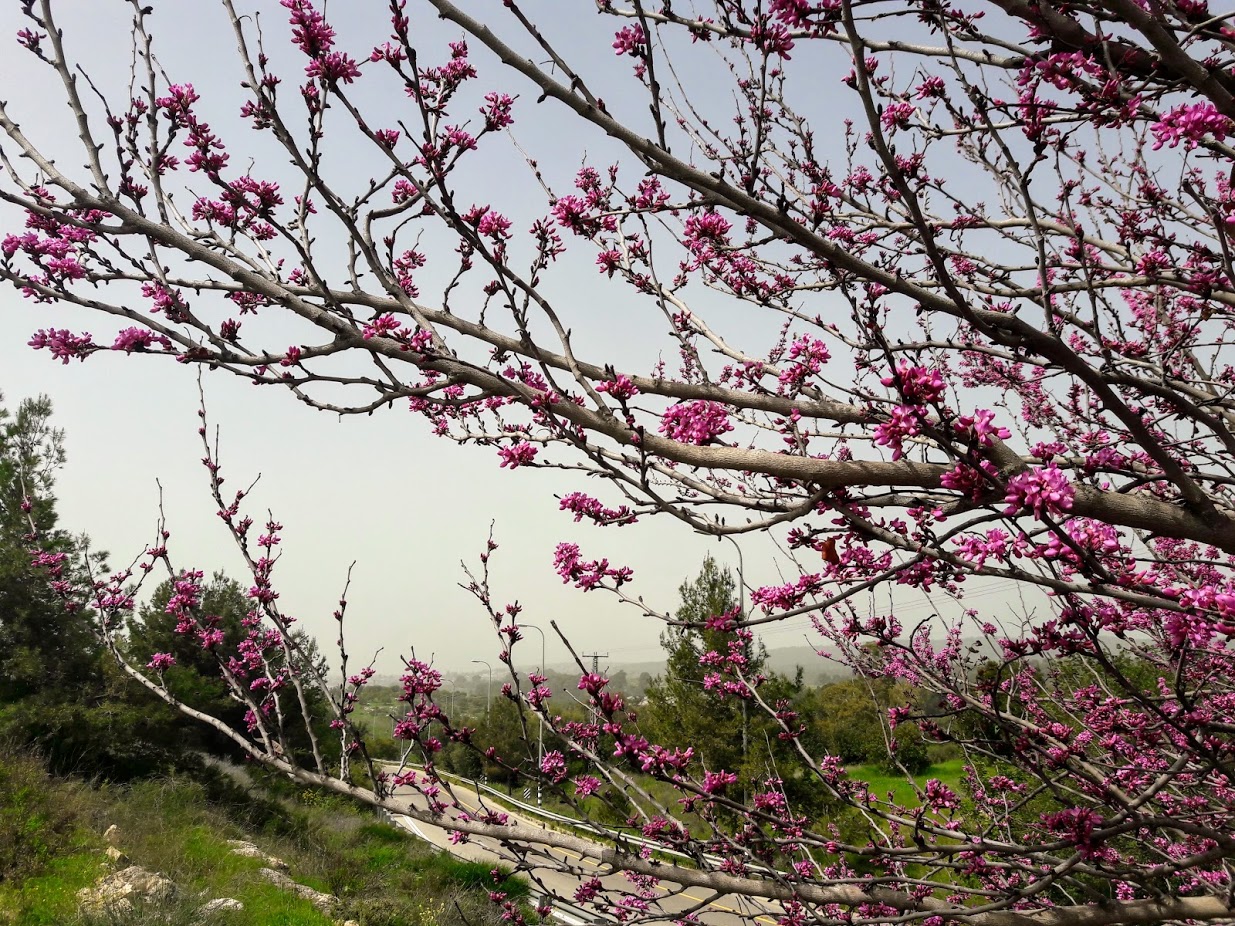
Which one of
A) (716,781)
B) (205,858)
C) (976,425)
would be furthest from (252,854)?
(976,425)

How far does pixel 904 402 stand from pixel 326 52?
248 centimetres

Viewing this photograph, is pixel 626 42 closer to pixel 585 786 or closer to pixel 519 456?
pixel 519 456

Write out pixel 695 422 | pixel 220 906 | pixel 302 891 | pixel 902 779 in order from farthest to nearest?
1. pixel 902 779
2. pixel 302 891
3. pixel 220 906
4. pixel 695 422

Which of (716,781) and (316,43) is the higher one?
(316,43)

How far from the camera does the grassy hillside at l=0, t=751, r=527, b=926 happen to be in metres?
10.2

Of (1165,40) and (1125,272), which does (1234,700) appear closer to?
(1125,272)

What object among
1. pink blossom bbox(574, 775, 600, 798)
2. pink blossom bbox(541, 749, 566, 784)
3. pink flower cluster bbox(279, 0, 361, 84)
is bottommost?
pink blossom bbox(574, 775, 600, 798)

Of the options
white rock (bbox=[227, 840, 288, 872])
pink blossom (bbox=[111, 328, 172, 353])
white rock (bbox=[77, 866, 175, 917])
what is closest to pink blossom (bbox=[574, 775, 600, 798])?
pink blossom (bbox=[111, 328, 172, 353])

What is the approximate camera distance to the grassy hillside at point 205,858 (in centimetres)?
1024

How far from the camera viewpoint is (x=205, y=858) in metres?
13.2

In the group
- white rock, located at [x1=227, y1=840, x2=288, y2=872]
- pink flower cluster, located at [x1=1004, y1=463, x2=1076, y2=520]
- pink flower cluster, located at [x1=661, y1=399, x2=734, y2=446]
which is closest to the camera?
pink flower cluster, located at [x1=1004, y1=463, x2=1076, y2=520]

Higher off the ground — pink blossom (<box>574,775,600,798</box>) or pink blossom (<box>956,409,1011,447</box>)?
pink blossom (<box>956,409,1011,447</box>)

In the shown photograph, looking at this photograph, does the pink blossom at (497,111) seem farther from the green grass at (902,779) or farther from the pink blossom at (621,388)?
the green grass at (902,779)

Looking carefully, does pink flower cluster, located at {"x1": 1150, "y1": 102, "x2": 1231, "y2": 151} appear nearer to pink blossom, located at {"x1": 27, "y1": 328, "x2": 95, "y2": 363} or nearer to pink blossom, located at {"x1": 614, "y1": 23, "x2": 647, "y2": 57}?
pink blossom, located at {"x1": 614, "y1": 23, "x2": 647, "y2": 57}
